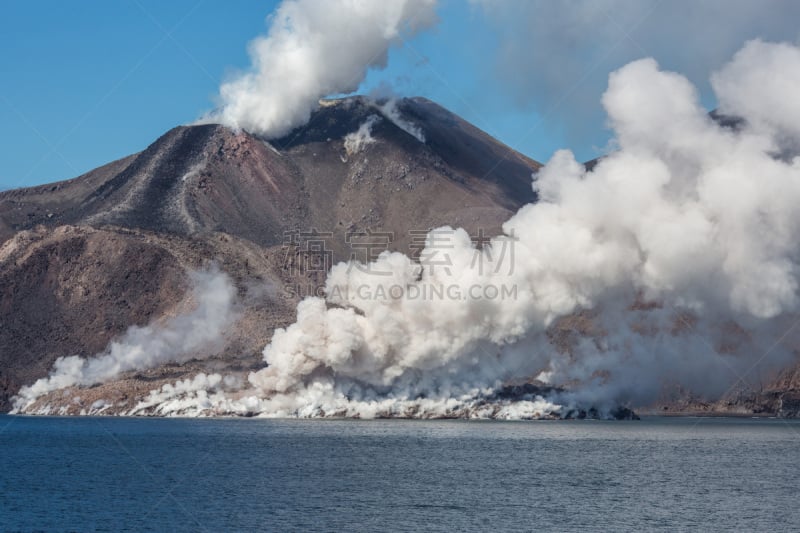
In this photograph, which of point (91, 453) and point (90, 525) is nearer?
point (90, 525)

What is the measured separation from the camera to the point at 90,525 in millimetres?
75938

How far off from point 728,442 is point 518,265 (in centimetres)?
3618

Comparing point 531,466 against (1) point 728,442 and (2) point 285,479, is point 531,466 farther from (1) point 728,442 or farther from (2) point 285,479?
(1) point 728,442

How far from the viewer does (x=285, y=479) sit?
97562 mm

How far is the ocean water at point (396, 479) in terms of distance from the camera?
7806 centimetres

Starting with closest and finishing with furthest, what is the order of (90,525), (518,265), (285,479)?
(90,525) → (285,479) → (518,265)

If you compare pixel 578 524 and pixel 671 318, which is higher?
pixel 671 318

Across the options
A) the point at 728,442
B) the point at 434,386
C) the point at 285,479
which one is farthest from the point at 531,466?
the point at 434,386

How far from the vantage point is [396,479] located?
97.5 meters

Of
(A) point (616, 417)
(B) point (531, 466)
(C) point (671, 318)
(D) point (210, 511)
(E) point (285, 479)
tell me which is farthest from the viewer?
(A) point (616, 417)

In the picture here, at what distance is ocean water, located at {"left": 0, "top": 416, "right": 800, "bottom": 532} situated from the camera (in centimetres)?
7806

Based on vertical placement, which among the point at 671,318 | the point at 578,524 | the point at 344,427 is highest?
the point at 671,318

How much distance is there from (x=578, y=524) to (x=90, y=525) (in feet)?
113

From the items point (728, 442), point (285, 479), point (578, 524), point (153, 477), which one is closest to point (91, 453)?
point (153, 477)
